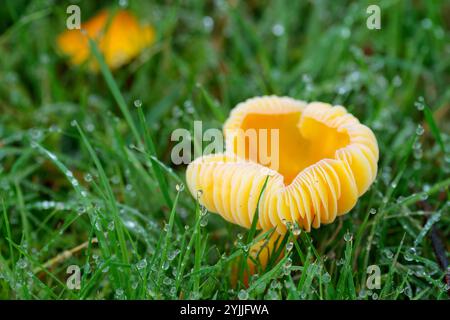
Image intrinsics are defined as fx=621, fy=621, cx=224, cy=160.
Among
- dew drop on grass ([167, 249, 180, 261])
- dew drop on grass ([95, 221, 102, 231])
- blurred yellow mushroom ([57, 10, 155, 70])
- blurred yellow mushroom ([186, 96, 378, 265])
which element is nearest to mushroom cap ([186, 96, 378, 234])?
blurred yellow mushroom ([186, 96, 378, 265])

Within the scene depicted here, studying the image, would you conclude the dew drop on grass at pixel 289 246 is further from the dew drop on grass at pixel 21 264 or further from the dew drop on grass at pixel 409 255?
the dew drop on grass at pixel 21 264

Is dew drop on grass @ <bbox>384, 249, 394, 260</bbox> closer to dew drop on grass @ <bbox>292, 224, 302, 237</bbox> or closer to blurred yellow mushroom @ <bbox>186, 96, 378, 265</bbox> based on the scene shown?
blurred yellow mushroom @ <bbox>186, 96, 378, 265</bbox>

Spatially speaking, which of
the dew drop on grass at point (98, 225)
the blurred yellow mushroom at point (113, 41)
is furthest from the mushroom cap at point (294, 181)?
the blurred yellow mushroom at point (113, 41)

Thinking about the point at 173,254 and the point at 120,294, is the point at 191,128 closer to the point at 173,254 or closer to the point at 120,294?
the point at 173,254

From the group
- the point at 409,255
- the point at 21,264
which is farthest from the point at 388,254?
the point at 21,264

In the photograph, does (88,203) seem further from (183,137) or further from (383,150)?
(383,150)

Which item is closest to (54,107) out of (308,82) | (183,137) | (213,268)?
(183,137)
